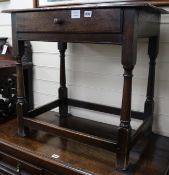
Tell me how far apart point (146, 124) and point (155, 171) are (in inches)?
10.0

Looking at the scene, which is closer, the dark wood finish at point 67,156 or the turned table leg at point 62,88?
the dark wood finish at point 67,156

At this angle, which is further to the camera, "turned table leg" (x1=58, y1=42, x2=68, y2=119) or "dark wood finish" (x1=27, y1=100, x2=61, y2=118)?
"turned table leg" (x1=58, y1=42, x2=68, y2=119)

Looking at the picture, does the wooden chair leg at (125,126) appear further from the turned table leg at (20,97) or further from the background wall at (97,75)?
the turned table leg at (20,97)

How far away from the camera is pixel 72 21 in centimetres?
100

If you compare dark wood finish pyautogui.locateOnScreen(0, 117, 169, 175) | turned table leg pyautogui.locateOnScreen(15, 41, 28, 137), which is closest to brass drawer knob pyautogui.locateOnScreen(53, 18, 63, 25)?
turned table leg pyautogui.locateOnScreen(15, 41, 28, 137)

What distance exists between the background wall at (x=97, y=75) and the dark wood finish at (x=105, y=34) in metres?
0.09

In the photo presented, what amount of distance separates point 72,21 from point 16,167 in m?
0.78

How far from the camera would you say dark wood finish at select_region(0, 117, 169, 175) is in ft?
3.49

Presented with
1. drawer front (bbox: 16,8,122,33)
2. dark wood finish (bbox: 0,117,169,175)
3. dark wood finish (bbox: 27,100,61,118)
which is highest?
drawer front (bbox: 16,8,122,33)

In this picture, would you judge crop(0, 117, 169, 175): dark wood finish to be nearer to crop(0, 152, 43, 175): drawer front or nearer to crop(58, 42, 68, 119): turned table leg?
crop(0, 152, 43, 175): drawer front

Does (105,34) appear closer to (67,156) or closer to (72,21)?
(72,21)

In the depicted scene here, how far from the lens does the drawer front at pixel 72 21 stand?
0.92 metres

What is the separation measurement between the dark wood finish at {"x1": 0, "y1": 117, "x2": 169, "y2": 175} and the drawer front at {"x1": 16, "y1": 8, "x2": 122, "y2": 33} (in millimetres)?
568

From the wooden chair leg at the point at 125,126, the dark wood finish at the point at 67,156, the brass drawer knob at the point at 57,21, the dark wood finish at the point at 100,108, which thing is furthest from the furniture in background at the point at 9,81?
the wooden chair leg at the point at 125,126
